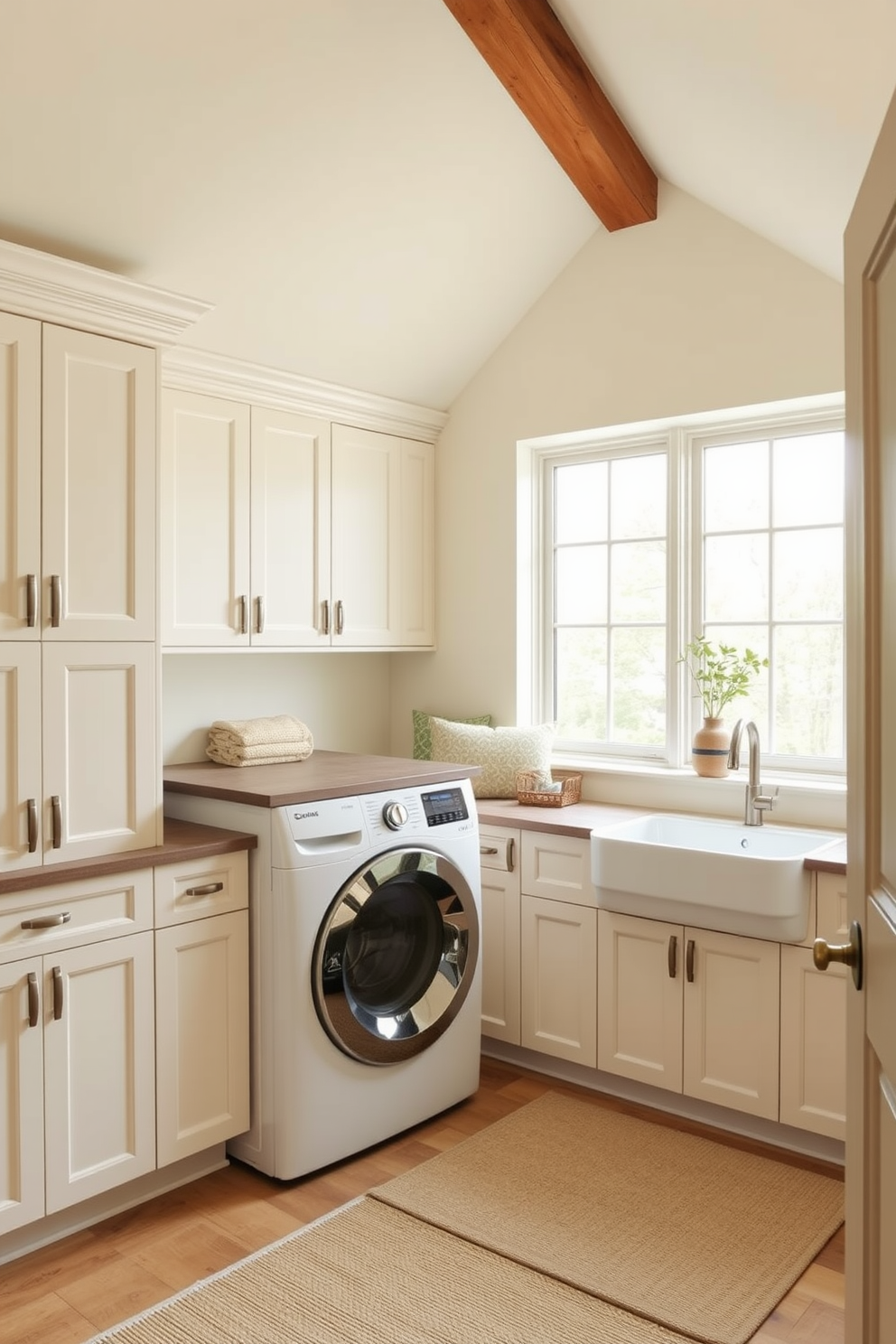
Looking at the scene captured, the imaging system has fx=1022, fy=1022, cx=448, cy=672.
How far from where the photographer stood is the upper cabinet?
225 centimetres

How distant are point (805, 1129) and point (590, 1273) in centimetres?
79

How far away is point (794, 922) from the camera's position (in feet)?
8.60

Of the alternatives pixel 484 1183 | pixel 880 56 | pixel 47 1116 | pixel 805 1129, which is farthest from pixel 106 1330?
pixel 880 56

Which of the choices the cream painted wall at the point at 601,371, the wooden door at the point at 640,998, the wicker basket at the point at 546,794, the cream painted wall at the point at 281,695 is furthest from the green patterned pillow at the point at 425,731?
the wooden door at the point at 640,998

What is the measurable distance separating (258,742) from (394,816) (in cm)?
60

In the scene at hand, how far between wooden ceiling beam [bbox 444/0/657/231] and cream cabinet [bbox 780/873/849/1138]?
2161 mm

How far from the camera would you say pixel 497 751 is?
11.8 feet

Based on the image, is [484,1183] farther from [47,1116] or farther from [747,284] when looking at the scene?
[747,284]

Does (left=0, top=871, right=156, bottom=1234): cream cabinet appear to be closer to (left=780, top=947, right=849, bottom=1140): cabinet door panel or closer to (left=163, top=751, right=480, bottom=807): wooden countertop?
(left=163, top=751, right=480, bottom=807): wooden countertop

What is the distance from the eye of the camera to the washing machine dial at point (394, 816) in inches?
109

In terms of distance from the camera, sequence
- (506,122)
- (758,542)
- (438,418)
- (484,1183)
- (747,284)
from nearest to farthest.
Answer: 1. (484,1183)
2. (506,122)
3. (747,284)
4. (758,542)
5. (438,418)

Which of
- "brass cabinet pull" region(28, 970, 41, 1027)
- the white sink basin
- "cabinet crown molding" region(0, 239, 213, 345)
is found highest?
"cabinet crown molding" region(0, 239, 213, 345)

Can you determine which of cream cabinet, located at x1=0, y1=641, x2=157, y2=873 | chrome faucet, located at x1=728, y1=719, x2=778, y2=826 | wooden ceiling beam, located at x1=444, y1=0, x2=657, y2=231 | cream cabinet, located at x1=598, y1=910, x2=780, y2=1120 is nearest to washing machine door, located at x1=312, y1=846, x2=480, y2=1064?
cream cabinet, located at x1=598, y1=910, x2=780, y2=1120

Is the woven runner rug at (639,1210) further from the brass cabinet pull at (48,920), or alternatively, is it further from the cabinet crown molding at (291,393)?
the cabinet crown molding at (291,393)
